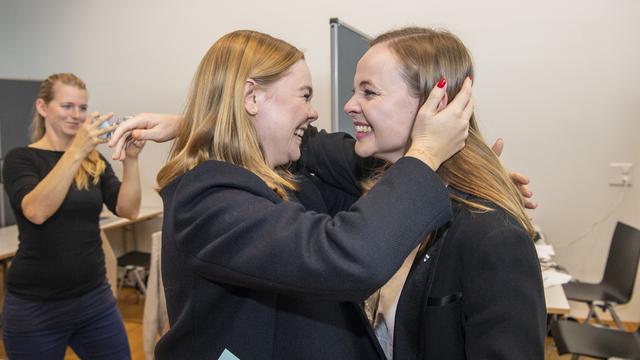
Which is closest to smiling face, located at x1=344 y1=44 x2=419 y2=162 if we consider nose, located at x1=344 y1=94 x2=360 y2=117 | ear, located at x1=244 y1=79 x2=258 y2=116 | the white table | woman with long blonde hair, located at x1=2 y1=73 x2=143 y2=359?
nose, located at x1=344 y1=94 x2=360 y2=117

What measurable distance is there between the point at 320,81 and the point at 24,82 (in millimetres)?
→ 2608

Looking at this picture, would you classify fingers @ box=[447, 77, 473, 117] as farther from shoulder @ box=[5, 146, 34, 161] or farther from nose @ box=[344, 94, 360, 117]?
shoulder @ box=[5, 146, 34, 161]

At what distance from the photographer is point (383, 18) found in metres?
3.78

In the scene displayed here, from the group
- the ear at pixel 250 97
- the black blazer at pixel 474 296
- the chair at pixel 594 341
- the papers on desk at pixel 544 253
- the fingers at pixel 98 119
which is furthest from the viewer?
the papers on desk at pixel 544 253

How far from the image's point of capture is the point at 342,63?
7.95ft

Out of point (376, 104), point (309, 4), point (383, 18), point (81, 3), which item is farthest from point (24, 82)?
point (376, 104)

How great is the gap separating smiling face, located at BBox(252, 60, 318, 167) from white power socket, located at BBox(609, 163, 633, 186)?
3.19 metres

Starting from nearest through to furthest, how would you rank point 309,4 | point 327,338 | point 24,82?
1. point 327,338
2. point 309,4
3. point 24,82

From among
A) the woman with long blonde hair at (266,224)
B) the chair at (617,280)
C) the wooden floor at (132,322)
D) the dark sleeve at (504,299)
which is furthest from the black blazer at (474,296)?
the wooden floor at (132,322)

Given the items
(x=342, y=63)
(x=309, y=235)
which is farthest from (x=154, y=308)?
(x=309, y=235)

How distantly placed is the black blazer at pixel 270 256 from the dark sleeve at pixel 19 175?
1.31 m

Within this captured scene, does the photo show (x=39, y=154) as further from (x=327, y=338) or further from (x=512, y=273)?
(x=512, y=273)

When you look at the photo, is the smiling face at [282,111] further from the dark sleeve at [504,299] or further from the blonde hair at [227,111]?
the dark sleeve at [504,299]

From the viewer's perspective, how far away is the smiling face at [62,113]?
6.84 feet
